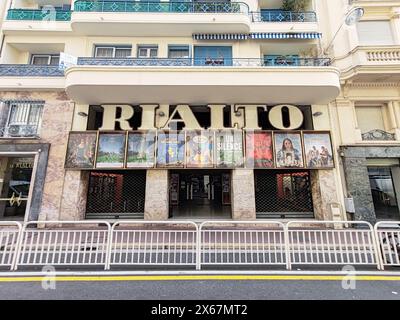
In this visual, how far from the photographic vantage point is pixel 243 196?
9367 mm

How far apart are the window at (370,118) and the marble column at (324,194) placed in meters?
3.08

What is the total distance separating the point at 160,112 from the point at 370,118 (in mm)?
10442

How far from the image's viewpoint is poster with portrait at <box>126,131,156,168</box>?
370 inches

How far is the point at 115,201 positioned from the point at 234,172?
611 cm

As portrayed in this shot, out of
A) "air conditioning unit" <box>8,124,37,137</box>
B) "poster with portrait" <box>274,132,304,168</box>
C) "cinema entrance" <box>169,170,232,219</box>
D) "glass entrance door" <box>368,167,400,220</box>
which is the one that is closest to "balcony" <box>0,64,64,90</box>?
"air conditioning unit" <box>8,124,37,137</box>

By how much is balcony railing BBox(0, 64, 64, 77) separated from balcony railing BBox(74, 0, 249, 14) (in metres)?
3.34

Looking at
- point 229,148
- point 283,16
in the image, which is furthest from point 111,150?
point 283,16

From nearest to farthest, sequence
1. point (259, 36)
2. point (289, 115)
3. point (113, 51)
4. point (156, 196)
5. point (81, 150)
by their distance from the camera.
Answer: point (156, 196) → point (81, 150) → point (289, 115) → point (259, 36) → point (113, 51)

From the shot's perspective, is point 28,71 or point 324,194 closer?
point 324,194

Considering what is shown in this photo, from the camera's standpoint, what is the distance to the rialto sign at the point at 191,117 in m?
9.83

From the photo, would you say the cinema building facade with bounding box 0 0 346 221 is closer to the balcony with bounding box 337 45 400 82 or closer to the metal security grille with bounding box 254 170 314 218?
the metal security grille with bounding box 254 170 314 218

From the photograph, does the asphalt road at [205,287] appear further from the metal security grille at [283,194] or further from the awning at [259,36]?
the awning at [259,36]

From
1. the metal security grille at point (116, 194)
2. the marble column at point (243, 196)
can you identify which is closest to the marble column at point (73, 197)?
the metal security grille at point (116, 194)

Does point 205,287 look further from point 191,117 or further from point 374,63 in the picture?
point 374,63
